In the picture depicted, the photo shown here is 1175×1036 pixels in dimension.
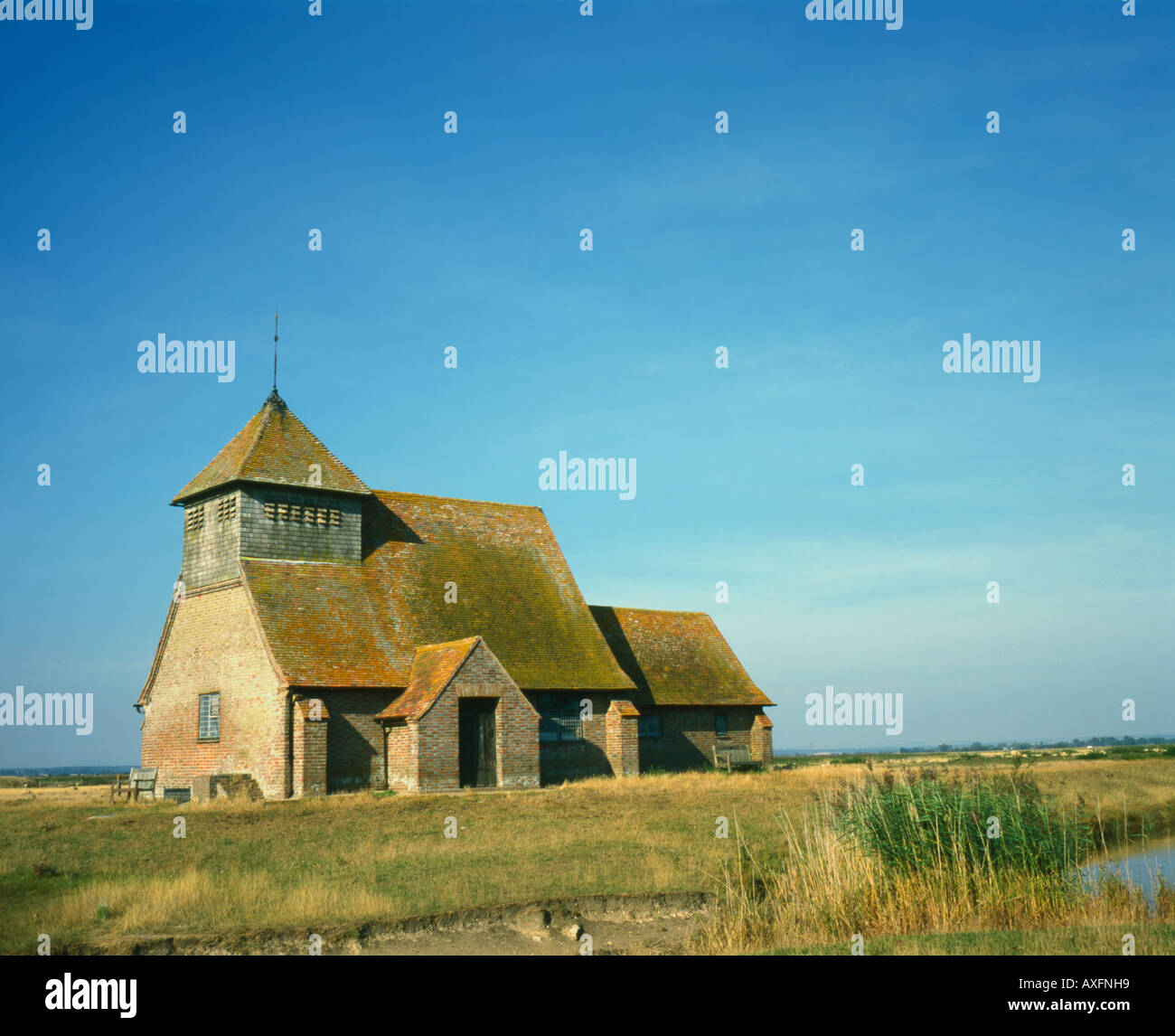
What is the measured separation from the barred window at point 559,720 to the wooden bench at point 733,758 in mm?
7748

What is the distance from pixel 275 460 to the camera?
3272cm

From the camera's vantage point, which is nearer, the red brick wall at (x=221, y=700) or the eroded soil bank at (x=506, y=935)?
the eroded soil bank at (x=506, y=935)

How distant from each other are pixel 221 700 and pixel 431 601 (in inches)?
282

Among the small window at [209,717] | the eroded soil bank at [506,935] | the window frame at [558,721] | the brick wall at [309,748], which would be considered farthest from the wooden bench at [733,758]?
the eroded soil bank at [506,935]

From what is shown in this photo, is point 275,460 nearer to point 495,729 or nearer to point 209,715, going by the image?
point 209,715

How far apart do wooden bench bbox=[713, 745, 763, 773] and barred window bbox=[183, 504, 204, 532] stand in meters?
20.8

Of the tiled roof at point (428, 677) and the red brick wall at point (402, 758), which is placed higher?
the tiled roof at point (428, 677)

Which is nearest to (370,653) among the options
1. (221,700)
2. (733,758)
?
(221,700)

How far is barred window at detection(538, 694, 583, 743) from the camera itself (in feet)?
112

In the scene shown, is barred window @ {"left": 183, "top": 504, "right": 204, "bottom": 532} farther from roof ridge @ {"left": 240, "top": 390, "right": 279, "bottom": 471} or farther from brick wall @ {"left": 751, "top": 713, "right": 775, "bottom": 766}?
brick wall @ {"left": 751, "top": 713, "right": 775, "bottom": 766}

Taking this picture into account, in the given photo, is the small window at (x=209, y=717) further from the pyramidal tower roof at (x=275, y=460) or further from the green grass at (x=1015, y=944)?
the green grass at (x=1015, y=944)

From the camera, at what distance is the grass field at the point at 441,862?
11719mm
